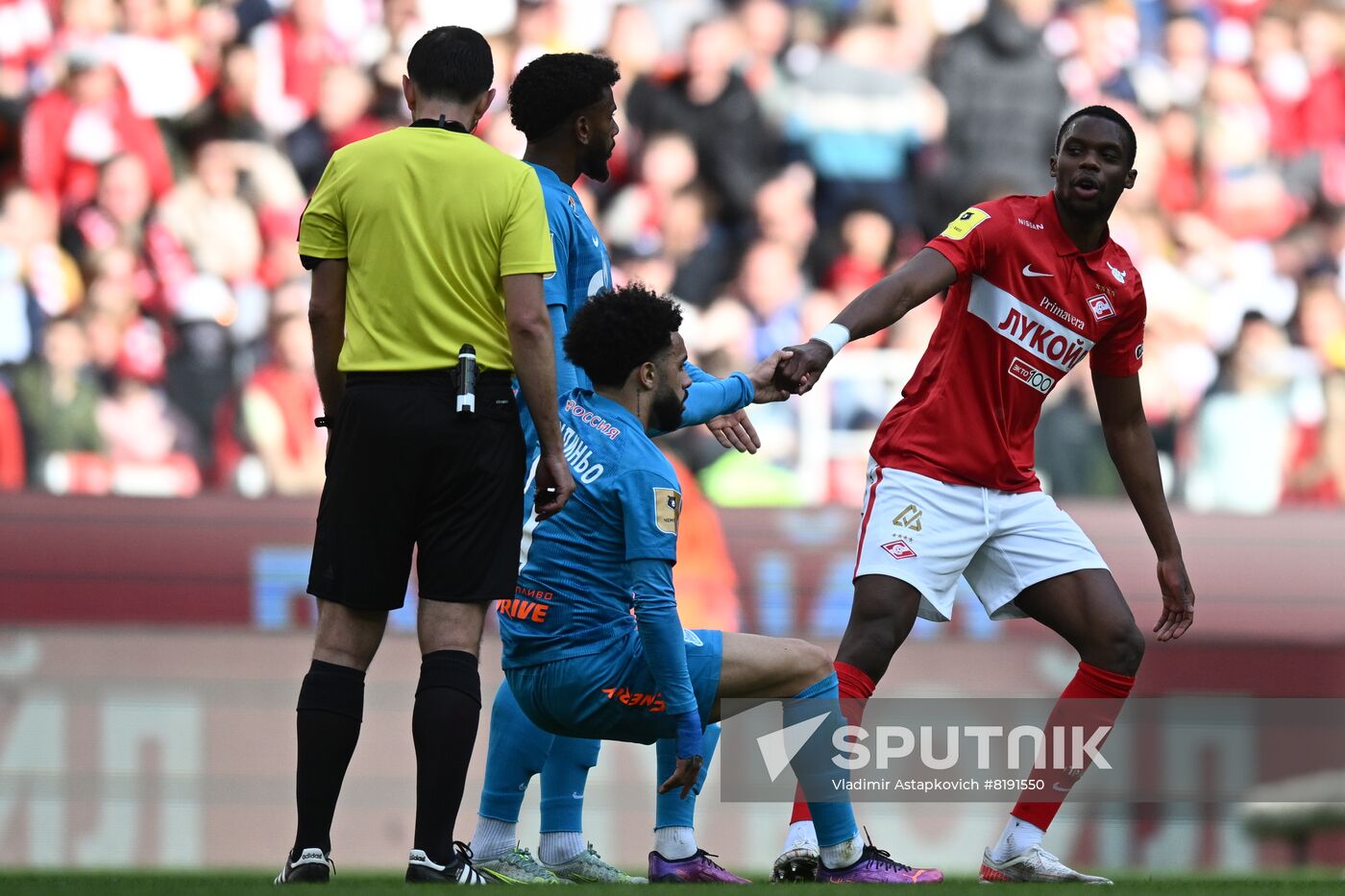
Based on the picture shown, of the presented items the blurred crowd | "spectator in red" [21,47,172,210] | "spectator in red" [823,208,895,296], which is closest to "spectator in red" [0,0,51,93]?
the blurred crowd

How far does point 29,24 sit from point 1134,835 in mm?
6959

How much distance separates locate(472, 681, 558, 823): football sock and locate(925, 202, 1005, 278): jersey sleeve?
170 cm

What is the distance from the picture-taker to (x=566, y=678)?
4680 mm

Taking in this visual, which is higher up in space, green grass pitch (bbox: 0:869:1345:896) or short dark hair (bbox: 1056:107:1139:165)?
short dark hair (bbox: 1056:107:1139:165)

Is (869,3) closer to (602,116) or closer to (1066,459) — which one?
(1066,459)

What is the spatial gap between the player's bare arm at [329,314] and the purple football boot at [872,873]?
169 cm

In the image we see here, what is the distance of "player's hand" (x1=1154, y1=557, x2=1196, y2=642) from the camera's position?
18.6 feet

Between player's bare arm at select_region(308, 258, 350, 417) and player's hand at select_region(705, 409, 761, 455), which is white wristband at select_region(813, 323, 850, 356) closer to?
player's hand at select_region(705, 409, 761, 455)

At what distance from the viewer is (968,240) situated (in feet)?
17.8

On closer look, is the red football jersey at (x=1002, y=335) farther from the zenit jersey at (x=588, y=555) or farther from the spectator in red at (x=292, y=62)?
the spectator in red at (x=292, y=62)

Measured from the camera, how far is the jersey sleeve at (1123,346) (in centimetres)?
559

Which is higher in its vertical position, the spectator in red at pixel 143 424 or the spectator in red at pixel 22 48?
the spectator in red at pixel 22 48

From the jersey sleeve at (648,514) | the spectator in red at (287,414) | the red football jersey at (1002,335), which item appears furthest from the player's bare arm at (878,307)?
the spectator in red at (287,414)

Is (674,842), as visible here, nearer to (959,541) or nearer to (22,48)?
(959,541)
